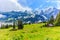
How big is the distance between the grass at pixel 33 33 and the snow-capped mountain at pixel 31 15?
14cm

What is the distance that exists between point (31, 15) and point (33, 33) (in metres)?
0.37

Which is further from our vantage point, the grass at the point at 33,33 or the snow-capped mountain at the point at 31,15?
the snow-capped mountain at the point at 31,15

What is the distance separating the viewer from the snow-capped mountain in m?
2.95

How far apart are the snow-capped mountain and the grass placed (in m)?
0.14

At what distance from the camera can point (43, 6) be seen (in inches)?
120

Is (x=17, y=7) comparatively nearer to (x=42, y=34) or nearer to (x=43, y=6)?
(x=43, y=6)

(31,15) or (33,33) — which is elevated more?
(31,15)

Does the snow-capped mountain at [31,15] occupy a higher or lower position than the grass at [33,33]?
higher

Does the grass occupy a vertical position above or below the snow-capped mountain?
below

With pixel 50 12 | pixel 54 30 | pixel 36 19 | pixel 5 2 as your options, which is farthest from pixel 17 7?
pixel 54 30

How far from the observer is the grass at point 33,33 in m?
2.81

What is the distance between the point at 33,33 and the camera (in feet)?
9.48

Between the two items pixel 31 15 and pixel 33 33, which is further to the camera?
pixel 31 15

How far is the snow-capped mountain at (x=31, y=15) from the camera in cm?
295
